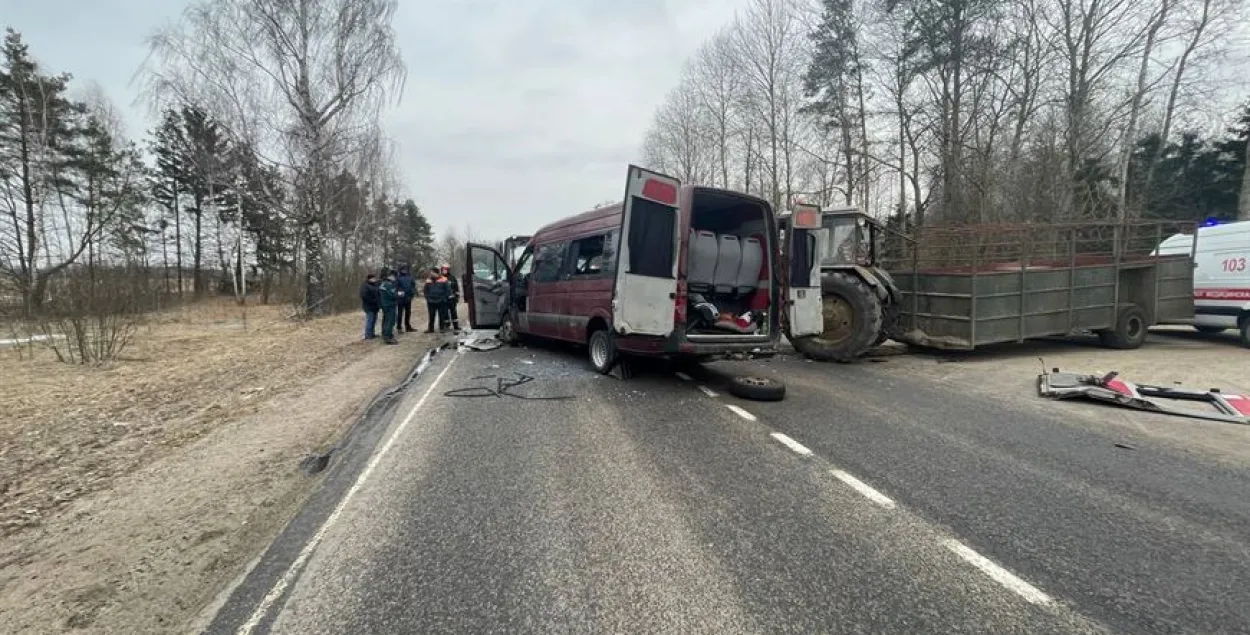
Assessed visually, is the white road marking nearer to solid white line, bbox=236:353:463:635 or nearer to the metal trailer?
solid white line, bbox=236:353:463:635

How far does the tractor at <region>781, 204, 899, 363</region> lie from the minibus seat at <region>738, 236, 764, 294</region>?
1.08m

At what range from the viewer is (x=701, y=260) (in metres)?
7.45

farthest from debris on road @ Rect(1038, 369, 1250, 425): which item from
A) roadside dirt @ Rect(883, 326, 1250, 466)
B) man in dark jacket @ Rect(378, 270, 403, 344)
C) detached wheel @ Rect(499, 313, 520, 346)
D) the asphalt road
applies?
man in dark jacket @ Rect(378, 270, 403, 344)

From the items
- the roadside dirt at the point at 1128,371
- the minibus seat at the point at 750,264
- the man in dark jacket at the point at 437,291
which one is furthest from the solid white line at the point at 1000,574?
the man in dark jacket at the point at 437,291

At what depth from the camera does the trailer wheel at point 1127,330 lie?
9820mm

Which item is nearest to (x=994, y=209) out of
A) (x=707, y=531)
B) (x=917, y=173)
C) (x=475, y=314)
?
(x=917, y=173)

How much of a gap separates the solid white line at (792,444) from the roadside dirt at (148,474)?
365 centimetres

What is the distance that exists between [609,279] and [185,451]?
15.9 ft

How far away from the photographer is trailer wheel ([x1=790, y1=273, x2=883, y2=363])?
8875 mm

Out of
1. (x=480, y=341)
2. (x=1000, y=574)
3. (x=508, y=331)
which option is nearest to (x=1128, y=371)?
(x=1000, y=574)

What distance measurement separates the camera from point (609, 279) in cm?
756

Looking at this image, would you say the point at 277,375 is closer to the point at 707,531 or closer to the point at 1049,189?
the point at 707,531

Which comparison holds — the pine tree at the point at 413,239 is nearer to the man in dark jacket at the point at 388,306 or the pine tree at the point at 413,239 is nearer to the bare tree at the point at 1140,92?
the man in dark jacket at the point at 388,306

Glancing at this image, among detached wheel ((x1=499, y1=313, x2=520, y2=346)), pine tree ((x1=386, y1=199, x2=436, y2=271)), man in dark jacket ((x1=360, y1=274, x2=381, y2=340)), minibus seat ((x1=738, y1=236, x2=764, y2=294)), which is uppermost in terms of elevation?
pine tree ((x1=386, y1=199, x2=436, y2=271))
